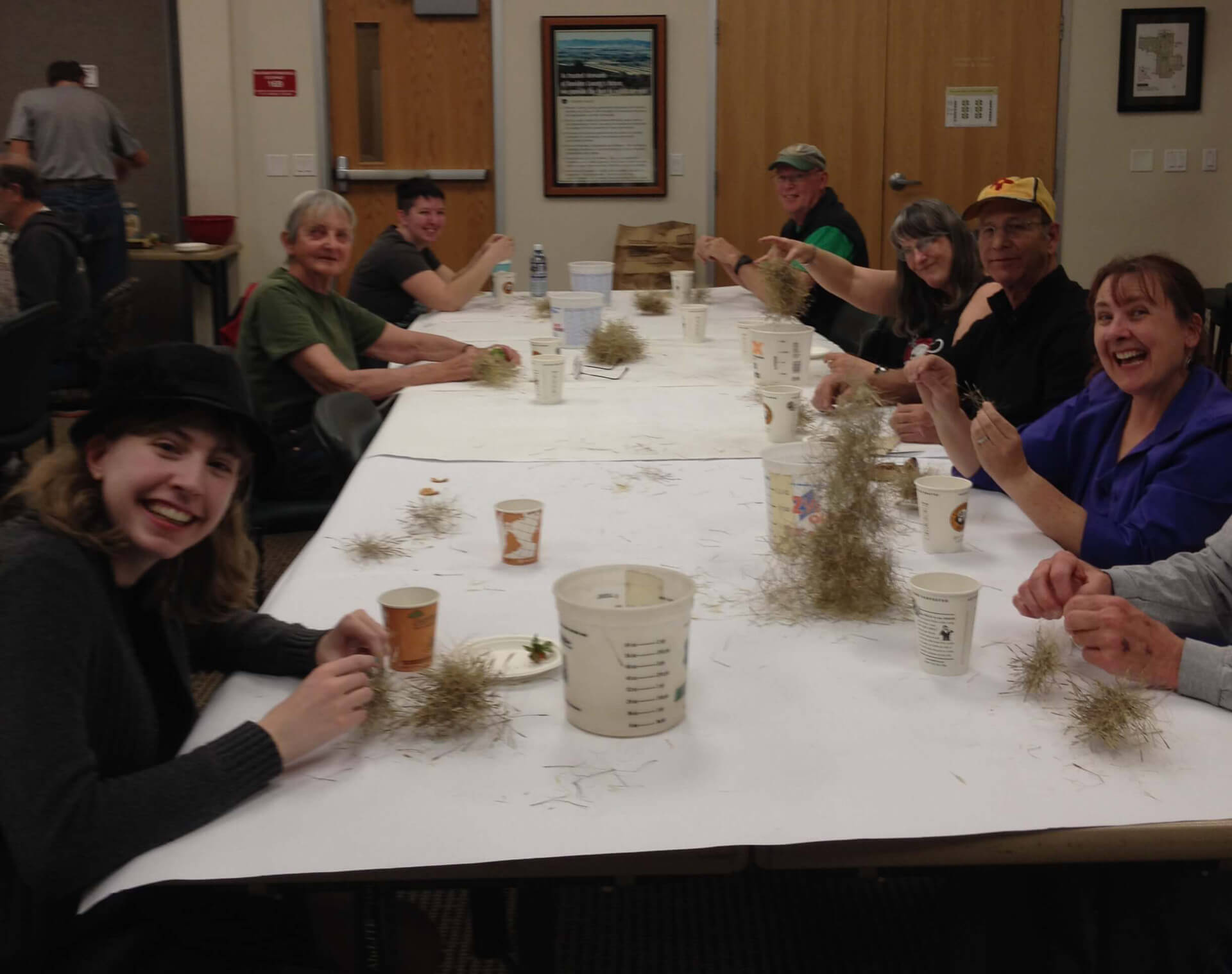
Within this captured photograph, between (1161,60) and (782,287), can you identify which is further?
(1161,60)

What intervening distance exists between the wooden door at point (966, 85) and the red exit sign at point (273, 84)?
11.1 ft

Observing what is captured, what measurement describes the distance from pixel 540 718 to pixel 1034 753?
53 cm

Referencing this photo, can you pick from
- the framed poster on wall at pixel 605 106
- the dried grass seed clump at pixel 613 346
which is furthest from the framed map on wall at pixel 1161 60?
the dried grass seed clump at pixel 613 346

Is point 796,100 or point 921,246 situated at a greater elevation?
point 796,100

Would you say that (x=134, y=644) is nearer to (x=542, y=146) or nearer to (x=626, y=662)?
(x=626, y=662)

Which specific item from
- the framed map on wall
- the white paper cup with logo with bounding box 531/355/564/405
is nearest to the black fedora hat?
the white paper cup with logo with bounding box 531/355/564/405

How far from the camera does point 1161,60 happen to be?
6.90 metres

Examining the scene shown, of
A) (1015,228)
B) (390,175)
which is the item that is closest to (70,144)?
(390,175)

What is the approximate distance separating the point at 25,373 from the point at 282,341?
3.45 ft

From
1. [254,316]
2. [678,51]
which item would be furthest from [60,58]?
[254,316]

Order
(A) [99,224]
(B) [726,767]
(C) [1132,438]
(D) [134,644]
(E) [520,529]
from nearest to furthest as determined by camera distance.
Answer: (B) [726,767]
(D) [134,644]
(E) [520,529]
(C) [1132,438]
(A) [99,224]

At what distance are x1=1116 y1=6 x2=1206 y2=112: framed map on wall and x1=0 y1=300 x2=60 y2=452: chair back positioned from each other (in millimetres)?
5897

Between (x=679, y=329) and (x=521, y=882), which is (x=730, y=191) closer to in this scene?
(x=679, y=329)

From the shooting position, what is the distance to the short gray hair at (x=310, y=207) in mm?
3510
